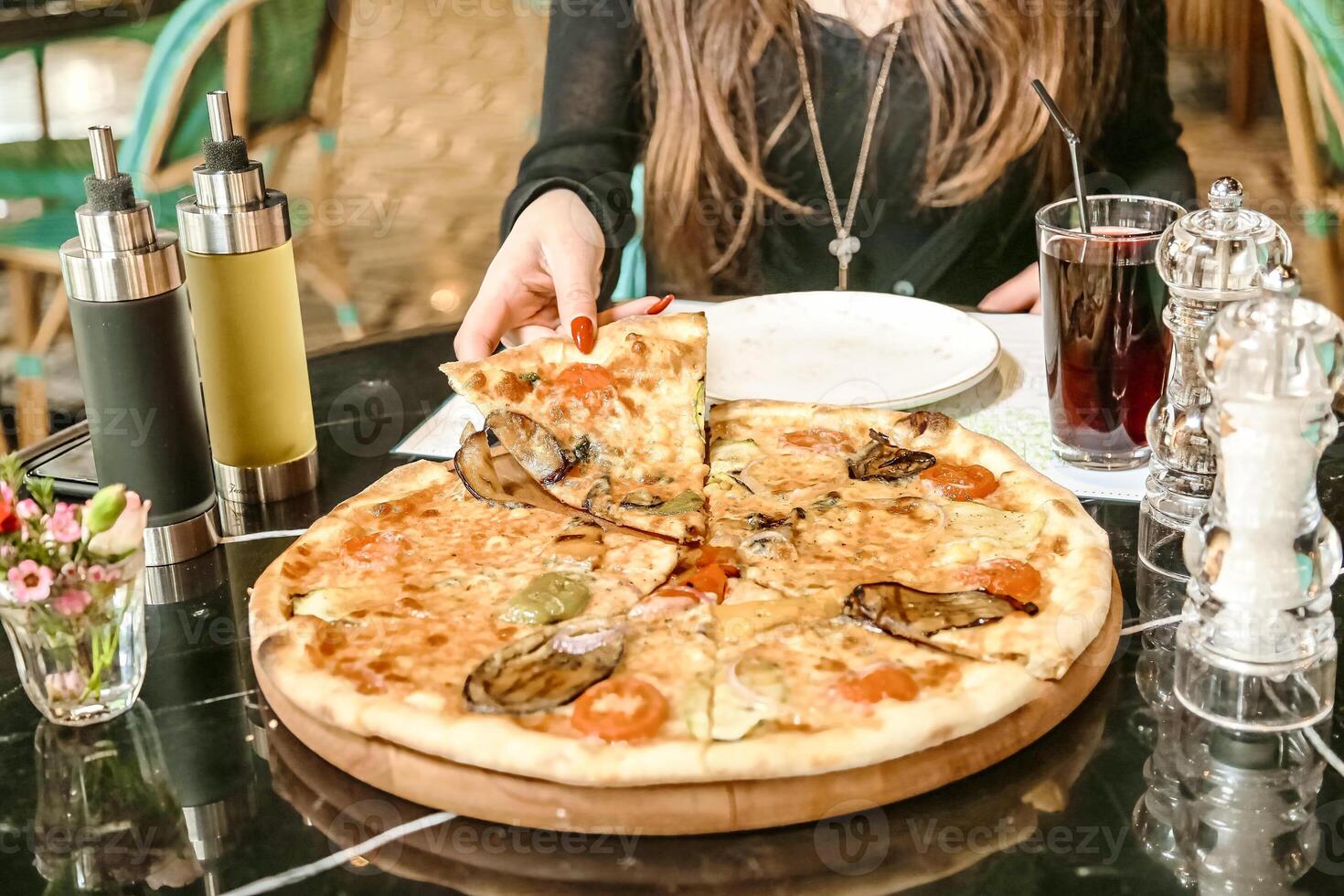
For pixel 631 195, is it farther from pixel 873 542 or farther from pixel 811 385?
pixel 873 542

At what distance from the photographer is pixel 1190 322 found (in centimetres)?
185

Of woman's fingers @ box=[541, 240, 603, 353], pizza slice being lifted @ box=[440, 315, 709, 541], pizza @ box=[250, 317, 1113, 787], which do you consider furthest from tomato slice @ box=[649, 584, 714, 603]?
woman's fingers @ box=[541, 240, 603, 353]

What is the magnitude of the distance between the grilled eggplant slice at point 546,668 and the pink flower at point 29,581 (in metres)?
0.48

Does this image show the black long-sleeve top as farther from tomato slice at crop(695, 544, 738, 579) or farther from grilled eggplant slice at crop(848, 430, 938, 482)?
tomato slice at crop(695, 544, 738, 579)

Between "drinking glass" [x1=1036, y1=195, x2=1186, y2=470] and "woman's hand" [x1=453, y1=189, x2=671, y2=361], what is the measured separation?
79 cm

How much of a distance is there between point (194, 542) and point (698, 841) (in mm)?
1051

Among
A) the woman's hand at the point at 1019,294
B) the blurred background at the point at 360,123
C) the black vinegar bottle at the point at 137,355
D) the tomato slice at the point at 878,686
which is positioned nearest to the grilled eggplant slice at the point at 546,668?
Result: the tomato slice at the point at 878,686

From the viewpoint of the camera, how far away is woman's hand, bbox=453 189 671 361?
265 cm

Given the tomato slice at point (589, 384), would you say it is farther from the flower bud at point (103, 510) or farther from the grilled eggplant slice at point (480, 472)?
the flower bud at point (103, 510)

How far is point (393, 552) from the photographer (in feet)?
6.00

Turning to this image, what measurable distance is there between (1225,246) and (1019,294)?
1.83m

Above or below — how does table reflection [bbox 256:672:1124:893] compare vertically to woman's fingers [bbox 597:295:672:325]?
below

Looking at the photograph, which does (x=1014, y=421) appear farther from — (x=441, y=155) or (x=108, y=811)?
(x=441, y=155)

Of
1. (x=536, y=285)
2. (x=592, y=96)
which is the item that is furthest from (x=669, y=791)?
(x=592, y=96)
